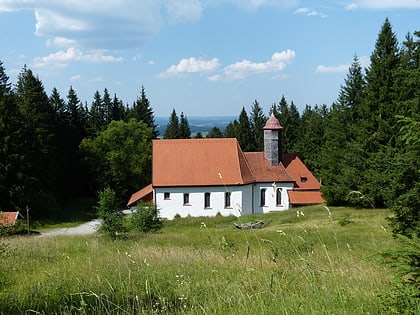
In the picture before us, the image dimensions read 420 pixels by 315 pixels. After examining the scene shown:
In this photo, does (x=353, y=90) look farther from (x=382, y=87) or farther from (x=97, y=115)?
(x=97, y=115)

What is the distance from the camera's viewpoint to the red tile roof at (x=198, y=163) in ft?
130

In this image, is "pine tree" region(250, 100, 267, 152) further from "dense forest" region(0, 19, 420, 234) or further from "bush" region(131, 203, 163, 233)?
"bush" region(131, 203, 163, 233)

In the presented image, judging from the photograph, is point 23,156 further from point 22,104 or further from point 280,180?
point 280,180

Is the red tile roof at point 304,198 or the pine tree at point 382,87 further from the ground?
the pine tree at point 382,87

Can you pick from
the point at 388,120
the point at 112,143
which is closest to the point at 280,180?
the point at 388,120

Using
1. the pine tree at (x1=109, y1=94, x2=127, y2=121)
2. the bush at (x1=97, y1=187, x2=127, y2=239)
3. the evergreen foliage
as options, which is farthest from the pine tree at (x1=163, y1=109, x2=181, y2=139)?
the bush at (x1=97, y1=187, x2=127, y2=239)

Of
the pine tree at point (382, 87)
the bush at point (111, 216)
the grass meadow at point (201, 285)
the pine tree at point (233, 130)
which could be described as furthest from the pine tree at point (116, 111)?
the grass meadow at point (201, 285)

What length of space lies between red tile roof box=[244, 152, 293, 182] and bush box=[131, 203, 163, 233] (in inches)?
809

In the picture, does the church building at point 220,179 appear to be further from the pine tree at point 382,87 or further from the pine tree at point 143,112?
the pine tree at point 143,112

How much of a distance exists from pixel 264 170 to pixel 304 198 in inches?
189

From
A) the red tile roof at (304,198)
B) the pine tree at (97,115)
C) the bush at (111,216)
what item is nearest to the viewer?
the bush at (111,216)

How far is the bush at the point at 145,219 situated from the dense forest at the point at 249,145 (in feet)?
35.9

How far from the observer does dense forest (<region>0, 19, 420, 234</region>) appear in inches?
897

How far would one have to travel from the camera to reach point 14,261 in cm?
746
